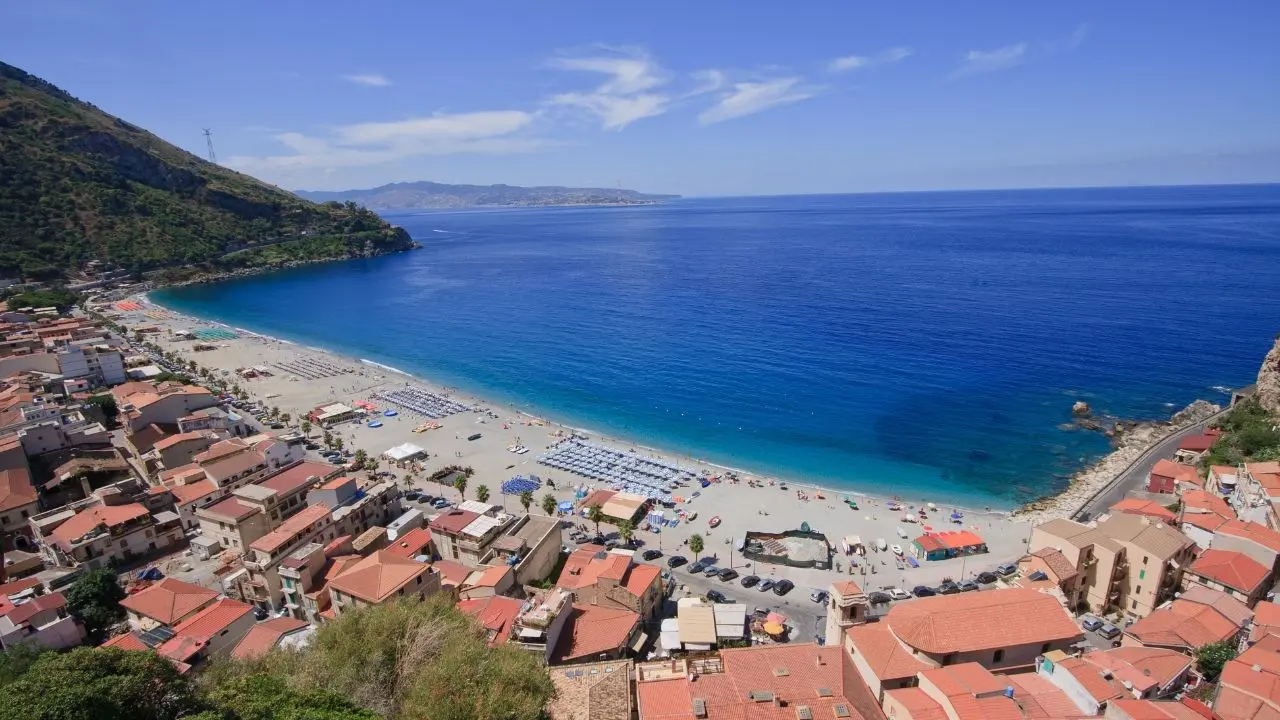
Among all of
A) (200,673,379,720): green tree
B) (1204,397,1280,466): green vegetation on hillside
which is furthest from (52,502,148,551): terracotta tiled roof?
(1204,397,1280,466): green vegetation on hillside

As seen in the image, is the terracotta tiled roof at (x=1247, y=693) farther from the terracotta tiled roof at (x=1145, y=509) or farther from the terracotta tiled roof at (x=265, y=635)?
the terracotta tiled roof at (x=265, y=635)

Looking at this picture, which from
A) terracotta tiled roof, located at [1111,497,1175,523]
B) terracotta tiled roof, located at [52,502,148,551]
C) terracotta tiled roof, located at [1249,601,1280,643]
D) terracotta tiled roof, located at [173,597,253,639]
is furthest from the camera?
terracotta tiled roof, located at [1111,497,1175,523]

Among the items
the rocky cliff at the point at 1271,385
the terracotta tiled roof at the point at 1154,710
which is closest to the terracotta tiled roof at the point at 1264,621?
the terracotta tiled roof at the point at 1154,710

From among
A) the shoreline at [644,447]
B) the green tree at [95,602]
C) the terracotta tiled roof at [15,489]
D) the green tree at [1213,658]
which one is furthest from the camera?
the shoreline at [644,447]

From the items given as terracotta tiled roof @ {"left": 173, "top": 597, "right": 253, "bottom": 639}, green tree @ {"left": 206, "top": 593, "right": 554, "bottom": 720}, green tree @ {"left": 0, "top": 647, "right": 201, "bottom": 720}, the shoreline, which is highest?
green tree @ {"left": 0, "top": 647, "right": 201, "bottom": 720}

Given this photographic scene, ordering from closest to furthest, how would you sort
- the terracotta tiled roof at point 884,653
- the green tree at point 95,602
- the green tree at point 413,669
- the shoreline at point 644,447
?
the green tree at point 413,669
the terracotta tiled roof at point 884,653
the green tree at point 95,602
the shoreline at point 644,447

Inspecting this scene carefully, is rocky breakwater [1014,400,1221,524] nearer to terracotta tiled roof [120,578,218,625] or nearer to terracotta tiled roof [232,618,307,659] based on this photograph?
terracotta tiled roof [232,618,307,659]

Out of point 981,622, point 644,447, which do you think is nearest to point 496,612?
point 981,622
